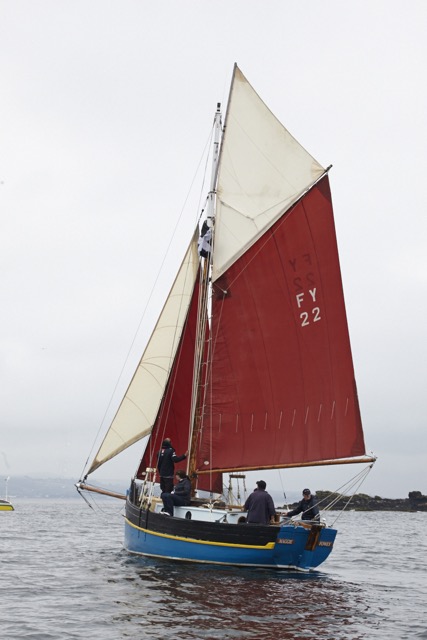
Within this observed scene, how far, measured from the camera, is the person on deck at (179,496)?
2495cm

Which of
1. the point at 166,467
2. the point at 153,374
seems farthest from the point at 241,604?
the point at 153,374

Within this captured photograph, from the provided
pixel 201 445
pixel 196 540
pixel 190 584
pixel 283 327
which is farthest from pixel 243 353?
pixel 190 584

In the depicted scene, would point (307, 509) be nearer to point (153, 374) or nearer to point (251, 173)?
point (153, 374)

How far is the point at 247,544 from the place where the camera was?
23.2 m

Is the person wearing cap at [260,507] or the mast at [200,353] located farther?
the mast at [200,353]

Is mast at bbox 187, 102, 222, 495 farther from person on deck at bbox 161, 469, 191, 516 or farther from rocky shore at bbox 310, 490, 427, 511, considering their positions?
rocky shore at bbox 310, 490, 427, 511

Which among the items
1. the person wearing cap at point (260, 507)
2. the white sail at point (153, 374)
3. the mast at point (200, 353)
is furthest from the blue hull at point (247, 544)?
the white sail at point (153, 374)

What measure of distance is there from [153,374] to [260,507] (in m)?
7.50

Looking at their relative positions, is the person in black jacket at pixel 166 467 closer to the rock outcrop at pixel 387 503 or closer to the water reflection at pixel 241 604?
the water reflection at pixel 241 604

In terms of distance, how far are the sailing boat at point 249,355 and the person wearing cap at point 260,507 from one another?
26.0 inches

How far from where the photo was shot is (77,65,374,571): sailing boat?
2556 centimetres

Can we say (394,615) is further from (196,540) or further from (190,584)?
(196,540)

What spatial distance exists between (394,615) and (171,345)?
1354 cm

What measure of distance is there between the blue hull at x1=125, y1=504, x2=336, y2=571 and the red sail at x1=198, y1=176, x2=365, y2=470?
2.64m
